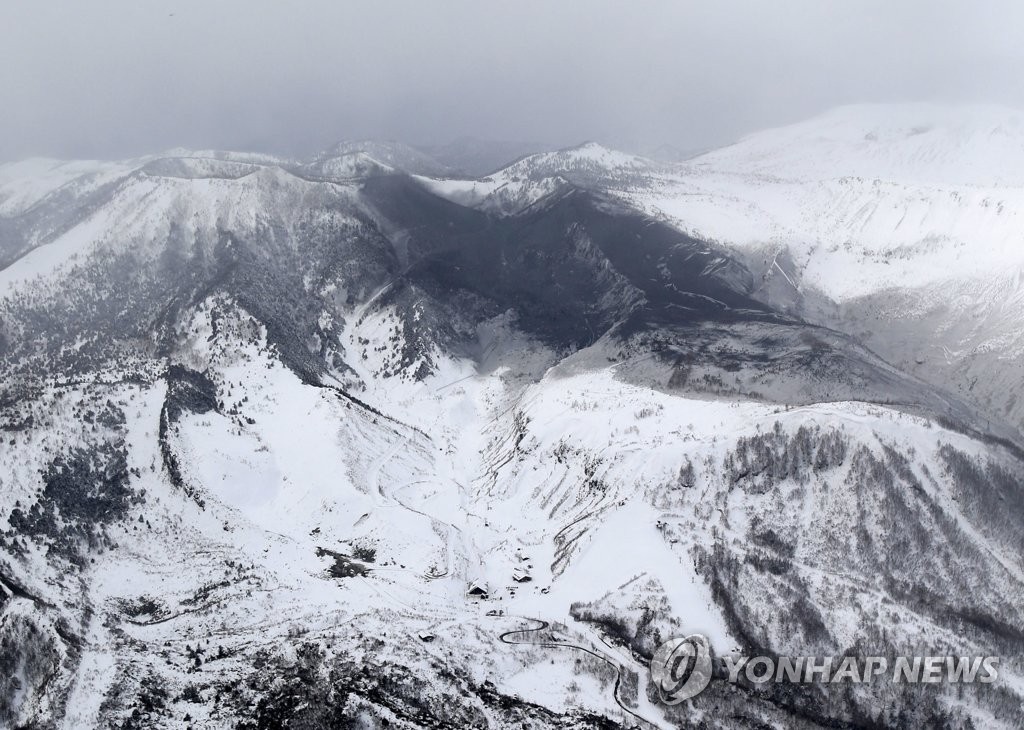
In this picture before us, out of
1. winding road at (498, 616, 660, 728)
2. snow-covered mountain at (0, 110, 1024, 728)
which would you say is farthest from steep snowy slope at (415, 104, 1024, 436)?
winding road at (498, 616, 660, 728)

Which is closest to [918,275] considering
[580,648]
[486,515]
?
[486,515]

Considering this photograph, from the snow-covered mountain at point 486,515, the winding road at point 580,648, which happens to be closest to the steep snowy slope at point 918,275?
the snow-covered mountain at point 486,515

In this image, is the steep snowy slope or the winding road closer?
the winding road

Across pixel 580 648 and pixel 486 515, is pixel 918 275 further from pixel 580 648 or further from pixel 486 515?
pixel 580 648

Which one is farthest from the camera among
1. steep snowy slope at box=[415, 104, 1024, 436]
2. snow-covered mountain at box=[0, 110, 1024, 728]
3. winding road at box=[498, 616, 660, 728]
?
steep snowy slope at box=[415, 104, 1024, 436]

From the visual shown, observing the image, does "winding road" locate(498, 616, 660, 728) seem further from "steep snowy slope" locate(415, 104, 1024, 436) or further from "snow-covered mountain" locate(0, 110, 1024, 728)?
"steep snowy slope" locate(415, 104, 1024, 436)

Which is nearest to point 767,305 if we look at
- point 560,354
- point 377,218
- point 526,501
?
point 560,354

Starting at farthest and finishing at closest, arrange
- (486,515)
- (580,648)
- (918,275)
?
(918,275)
(486,515)
(580,648)

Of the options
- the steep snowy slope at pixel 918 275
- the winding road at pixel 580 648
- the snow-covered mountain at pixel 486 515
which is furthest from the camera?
the steep snowy slope at pixel 918 275

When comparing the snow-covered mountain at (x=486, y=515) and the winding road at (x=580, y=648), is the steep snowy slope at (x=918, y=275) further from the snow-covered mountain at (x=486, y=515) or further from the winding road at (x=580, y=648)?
the winding road at (x=580, y=648)

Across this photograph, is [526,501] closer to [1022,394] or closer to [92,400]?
[92,400]
